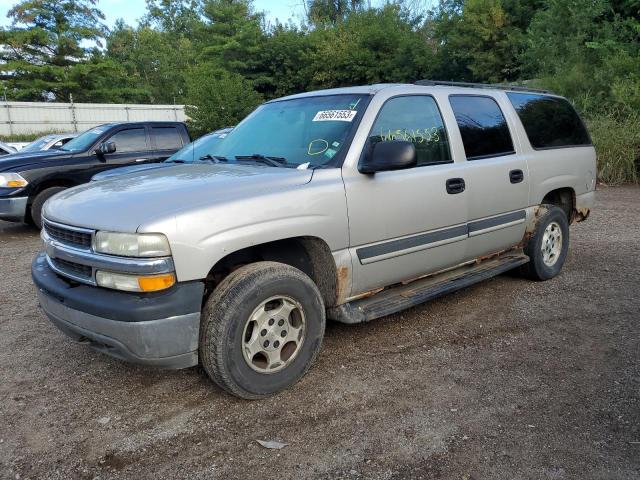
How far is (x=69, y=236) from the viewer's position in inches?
123

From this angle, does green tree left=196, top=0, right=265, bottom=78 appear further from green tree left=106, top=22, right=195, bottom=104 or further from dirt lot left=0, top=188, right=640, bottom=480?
dirt lot left=0, top=188, right=640, bottom=480

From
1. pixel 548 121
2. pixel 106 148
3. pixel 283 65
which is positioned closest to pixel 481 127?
pixel 548 121

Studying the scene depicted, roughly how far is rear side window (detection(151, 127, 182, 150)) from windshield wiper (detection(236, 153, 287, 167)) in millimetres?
6325

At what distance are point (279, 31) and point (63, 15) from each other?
1407cm

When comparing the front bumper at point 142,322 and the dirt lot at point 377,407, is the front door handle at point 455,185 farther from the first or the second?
the front bumper at point 142,322

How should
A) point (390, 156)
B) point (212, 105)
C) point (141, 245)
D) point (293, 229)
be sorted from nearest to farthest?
point (141, 245)
point (293, 229)
point (390, 156)
point (212, 105)

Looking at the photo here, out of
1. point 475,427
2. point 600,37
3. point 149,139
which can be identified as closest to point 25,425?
point 475,427

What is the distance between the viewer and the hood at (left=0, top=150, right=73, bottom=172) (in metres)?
8.06

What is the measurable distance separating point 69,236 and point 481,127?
327cm

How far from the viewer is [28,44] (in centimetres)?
3447

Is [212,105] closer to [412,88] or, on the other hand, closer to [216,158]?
[216,158]

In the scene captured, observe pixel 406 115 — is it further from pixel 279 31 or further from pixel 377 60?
pixel 279 31

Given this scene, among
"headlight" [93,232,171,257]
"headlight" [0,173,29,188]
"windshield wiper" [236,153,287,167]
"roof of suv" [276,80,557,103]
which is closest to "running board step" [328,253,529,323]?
"windshield wiper" [236,153,287,167]

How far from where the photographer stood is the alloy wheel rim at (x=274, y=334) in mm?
3139
